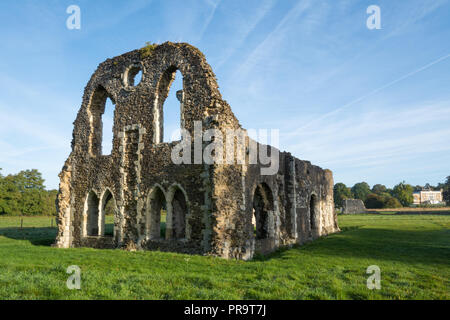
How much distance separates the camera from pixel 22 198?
49.1 m

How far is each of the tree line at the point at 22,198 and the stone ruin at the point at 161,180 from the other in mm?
40610

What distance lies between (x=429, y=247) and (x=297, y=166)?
23.7 feet

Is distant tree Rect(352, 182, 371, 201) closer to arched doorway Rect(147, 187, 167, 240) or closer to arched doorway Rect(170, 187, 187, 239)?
arched doorway Rect(170, 187, 187, 239)

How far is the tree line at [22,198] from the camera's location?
47.5 metres

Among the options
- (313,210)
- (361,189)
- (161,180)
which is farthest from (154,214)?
(361,189)

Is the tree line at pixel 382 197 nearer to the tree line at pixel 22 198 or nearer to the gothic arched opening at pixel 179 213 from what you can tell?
the tree line at pixel 22 198

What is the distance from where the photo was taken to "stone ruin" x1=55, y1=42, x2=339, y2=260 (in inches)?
449

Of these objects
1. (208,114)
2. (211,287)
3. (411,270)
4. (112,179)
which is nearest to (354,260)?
(411,270)

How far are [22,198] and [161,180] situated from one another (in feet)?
155

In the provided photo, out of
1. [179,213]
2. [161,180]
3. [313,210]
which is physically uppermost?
[161,180]

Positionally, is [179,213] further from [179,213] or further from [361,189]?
[361,189]

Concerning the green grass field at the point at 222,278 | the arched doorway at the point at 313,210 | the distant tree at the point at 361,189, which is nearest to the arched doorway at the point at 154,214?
the green grass field at the point at 222,278

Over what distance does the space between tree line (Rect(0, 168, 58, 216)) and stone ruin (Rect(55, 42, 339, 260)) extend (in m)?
40.6
